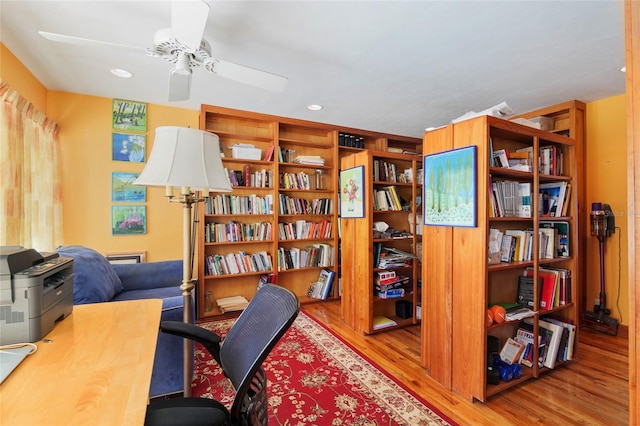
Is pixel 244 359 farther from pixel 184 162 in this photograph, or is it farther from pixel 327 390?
pixel 327 390

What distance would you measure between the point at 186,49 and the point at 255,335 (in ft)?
5.37

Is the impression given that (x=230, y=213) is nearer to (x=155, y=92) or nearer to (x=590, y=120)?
(x=155, y=92)

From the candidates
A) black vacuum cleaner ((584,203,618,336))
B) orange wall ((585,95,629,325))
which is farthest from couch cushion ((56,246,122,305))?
orange wall ((585,95,629,325))

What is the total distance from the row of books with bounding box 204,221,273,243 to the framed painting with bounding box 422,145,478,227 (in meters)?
2.06

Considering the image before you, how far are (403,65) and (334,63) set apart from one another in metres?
0.56

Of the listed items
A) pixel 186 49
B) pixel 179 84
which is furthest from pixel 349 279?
pixel 186 49

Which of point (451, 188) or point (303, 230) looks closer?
point (451, 188)

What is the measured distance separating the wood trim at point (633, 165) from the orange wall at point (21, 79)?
11.1 ft

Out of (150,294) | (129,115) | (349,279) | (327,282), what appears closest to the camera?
(150,294)

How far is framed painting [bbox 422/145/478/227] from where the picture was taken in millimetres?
1858

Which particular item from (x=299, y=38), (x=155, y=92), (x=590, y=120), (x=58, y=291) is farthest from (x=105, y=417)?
(x=590, y=120)

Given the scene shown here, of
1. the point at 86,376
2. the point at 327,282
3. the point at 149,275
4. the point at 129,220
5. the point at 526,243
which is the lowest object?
the point at 327,282

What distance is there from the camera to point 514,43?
203 cm

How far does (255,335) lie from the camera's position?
1023 millimetres
